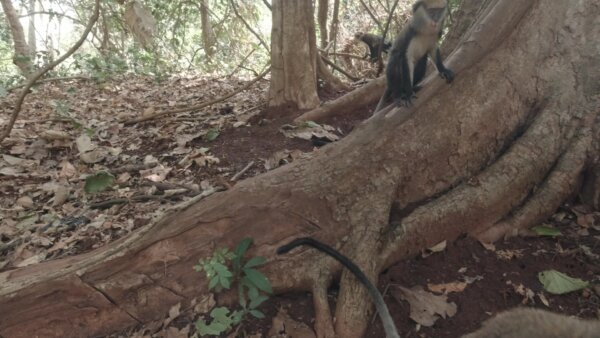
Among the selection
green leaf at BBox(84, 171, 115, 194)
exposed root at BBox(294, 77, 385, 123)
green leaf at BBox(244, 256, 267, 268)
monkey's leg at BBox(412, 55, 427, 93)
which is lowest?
green leaf at BBox(244, 256, 267, 268)

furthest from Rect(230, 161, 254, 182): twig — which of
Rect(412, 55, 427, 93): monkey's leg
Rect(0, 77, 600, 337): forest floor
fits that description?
Rect(412, 55, 427, 93): monkey's leg

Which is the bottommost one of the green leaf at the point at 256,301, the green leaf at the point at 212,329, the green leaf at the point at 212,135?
the green leaf at the point at 212,329

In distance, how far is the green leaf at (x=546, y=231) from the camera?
2616 millimetres

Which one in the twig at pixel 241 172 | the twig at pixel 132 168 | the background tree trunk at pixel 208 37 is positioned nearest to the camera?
the twig at pixel 241 172

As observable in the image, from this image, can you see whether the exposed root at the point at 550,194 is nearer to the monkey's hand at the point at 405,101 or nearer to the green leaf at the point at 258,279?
the monkey's hand at the point at 405,101

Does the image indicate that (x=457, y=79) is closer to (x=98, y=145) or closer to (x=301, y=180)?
(x=301, y=180)

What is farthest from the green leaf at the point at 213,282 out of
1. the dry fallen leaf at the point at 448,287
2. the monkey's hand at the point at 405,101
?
the monkey's hand at the point at 405,101

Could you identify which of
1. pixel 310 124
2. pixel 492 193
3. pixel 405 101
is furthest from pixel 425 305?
pixel 310 124

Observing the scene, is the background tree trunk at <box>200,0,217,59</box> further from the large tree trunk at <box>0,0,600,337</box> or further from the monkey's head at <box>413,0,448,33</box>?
the large tree trunk at <box>0,0,600,337</box>

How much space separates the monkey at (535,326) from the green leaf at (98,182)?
296 centimetres

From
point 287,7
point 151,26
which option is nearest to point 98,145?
point 287,7

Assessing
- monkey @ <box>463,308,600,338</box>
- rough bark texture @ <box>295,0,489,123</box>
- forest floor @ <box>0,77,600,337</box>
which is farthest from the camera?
rough bark texture @ <box>295,0,489,123</box>

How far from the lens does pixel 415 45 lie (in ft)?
13.1

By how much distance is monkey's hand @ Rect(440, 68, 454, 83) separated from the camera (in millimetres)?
2908
